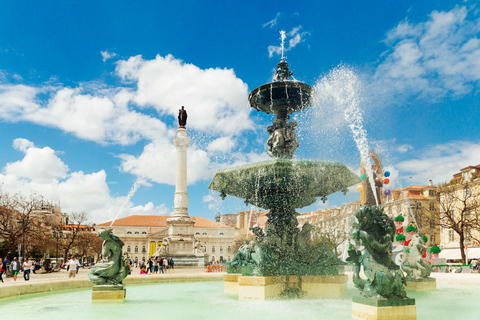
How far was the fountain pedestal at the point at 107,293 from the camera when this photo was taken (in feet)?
27.0

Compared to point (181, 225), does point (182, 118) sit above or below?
above

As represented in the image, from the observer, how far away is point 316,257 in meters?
8.89

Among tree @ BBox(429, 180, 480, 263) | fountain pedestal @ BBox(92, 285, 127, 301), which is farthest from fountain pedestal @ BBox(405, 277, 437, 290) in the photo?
tree @ BBox(429, 180, 480, 263)

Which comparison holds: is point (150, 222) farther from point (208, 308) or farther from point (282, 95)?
point (208, 308)

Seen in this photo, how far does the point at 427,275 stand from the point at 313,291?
420 centimetres

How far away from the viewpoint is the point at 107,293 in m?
8.27

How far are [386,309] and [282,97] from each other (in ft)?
20.0

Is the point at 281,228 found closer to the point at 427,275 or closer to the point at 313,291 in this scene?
Result: the point at 313,291

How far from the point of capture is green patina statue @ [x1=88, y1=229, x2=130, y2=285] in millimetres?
8398

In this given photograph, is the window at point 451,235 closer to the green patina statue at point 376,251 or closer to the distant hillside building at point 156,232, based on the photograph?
the green patina statue at point 376,251

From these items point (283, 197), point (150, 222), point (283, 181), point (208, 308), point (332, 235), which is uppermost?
point (150, 222)

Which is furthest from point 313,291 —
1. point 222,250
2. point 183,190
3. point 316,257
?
point 222,250

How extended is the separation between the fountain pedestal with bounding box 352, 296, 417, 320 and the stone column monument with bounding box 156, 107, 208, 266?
124 feet

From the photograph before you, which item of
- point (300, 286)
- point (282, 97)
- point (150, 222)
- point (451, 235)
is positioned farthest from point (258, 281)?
point (150, 222)
